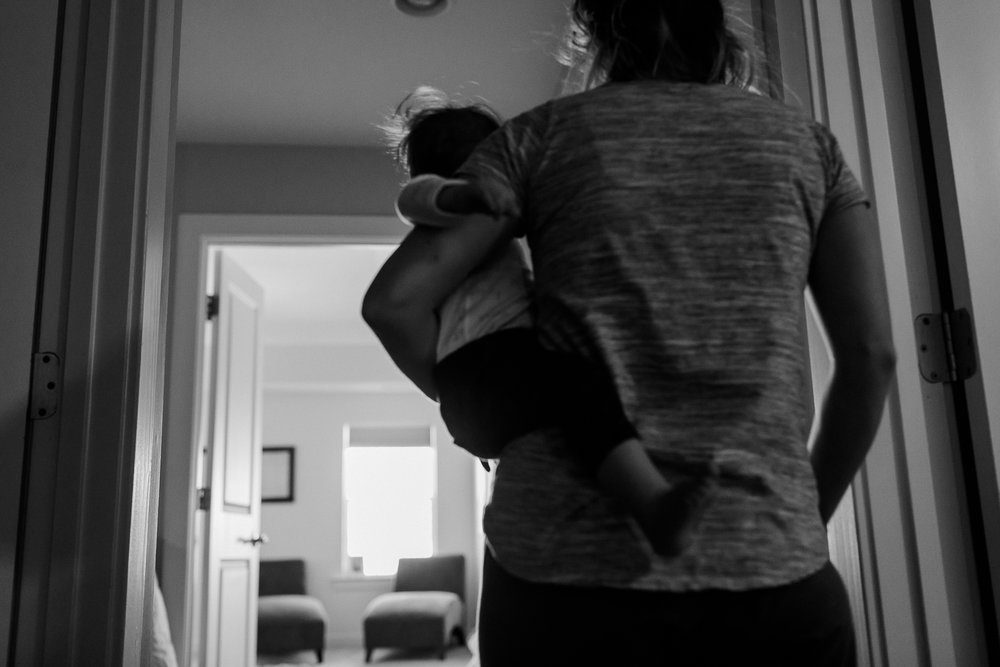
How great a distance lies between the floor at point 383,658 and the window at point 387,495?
98cm

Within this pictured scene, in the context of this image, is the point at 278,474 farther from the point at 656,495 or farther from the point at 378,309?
the point at 656,495

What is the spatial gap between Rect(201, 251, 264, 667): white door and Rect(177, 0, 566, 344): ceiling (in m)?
0.57

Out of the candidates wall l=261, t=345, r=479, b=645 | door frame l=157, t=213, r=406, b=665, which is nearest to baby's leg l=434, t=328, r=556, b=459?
door frame l=157, t=213, r=406, b=665

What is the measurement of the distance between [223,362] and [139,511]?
263cm

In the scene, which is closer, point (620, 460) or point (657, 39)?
point (620, 460)

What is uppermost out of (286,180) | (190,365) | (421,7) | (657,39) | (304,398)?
(421,7)

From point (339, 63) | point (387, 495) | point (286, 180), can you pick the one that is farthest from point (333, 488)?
point (339, 63)

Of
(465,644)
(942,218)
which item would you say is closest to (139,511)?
(942,218)

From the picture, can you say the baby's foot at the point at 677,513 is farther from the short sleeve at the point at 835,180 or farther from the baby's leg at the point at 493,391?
the short sleeve at the point at 835,180

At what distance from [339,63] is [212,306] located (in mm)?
1146

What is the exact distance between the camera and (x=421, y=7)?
117 inches

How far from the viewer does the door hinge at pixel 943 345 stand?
1428 mm

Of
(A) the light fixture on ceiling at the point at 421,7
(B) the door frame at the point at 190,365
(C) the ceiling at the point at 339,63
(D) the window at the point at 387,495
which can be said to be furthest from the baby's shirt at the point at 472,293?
(D) the window at the point at 387,495

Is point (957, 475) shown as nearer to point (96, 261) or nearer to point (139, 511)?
point (139, 511)
